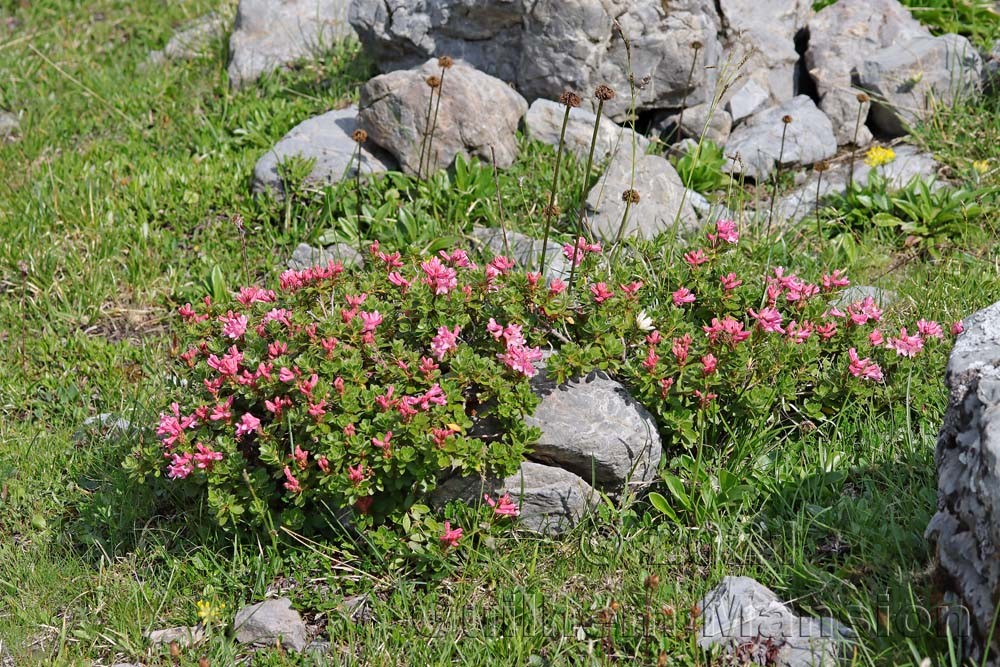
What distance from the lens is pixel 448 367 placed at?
3.73 meters

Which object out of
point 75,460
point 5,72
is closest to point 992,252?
point 75,460

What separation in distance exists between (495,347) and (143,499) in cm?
156

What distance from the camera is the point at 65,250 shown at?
5461mm

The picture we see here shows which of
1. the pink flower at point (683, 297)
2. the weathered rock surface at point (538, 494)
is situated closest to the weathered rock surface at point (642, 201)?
the pink flower at point (683, 297)

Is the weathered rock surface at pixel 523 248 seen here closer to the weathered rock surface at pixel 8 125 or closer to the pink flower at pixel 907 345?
the pink flower at pixel 907 345

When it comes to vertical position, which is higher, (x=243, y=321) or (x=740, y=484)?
(x=243, y=321)

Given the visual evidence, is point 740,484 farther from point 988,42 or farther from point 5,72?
point 5,72

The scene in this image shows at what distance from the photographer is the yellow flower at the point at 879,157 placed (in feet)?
18.9

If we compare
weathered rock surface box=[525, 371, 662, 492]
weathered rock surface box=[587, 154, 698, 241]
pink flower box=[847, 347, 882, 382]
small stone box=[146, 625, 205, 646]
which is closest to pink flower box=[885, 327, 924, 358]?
pink flower box=[847, 347, 882, 382]

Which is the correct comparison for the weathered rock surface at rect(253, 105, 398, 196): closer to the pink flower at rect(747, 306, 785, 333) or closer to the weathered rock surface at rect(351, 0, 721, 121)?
the weathered rock surface at rect(351, 0, 721, 121)

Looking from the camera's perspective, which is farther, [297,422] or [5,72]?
[5,72]

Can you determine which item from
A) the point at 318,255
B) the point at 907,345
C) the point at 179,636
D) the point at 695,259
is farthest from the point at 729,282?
the point at 179,636

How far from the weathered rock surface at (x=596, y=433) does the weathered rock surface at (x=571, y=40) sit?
275cm

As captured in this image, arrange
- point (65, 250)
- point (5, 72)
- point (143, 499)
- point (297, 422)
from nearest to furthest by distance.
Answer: point (297, 422) < point (143, 499) < point (65, 250) < point (5, 72)
